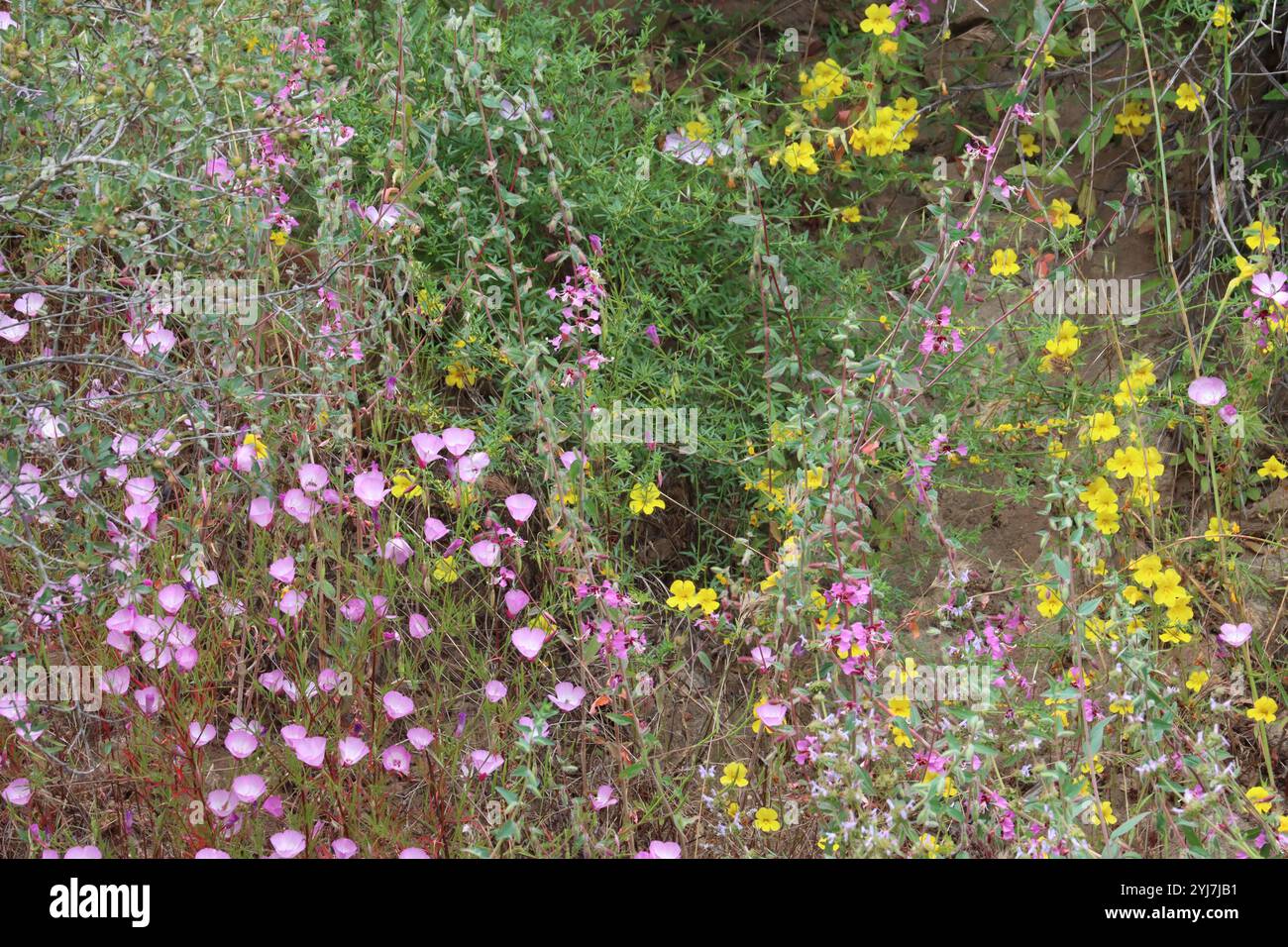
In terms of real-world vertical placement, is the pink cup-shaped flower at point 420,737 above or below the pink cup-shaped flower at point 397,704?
below

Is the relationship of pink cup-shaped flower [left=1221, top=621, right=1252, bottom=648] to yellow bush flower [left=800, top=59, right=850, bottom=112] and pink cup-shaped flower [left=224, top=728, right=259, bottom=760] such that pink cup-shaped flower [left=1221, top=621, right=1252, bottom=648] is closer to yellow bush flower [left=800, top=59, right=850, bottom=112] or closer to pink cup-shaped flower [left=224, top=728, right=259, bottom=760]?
yellow bush flower [left=800, top=59, right=850, bottom=112]

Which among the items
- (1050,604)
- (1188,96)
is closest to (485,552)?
(1050,604)

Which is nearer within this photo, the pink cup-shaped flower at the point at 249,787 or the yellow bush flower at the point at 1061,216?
the pink cup-shaped flower at the point at 249,787

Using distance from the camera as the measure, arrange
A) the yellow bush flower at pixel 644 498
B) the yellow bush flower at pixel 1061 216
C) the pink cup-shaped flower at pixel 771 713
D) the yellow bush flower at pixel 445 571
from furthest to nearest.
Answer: the yellow bush flower at pixel 1061 216 < the yellow bush flower at pixel 644 498 < the yellow bush flower at pixel 445 571 < the pink cup-shaped flower at pixel 771 713

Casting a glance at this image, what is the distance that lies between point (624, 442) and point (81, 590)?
1.08 meters

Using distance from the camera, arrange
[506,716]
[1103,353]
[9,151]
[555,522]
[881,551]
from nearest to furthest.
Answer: [9,151] → [555,522] → [506,716] → [881,551] → [1103,353]

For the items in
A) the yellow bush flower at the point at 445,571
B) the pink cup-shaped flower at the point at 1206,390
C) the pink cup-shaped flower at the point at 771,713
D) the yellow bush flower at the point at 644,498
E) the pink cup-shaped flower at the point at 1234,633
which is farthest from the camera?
the pink cup-shaped flower at the point at 1206,390

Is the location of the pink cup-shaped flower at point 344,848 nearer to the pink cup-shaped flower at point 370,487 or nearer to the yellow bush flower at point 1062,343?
the pink cup-shaped flower at point 370,487

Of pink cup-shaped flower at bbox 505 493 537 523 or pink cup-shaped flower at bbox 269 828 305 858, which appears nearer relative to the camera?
pink cup-shaped flower at bbox 269 828 305 858

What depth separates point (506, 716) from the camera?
98.1 inches

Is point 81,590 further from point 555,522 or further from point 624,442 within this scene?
point 624,442

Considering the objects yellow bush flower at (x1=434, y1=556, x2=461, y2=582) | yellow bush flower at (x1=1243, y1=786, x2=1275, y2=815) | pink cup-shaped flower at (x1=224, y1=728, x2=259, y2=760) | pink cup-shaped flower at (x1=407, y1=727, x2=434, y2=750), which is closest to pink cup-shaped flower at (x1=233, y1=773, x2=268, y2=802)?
pink cup-shaped flower at (x1=224, y1=728, x2=259, y2=760)

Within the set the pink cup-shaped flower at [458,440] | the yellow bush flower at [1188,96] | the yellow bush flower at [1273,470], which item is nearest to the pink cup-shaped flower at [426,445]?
the pink cup-shaped flower at [458,440]
